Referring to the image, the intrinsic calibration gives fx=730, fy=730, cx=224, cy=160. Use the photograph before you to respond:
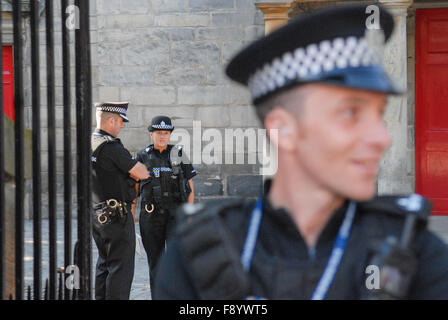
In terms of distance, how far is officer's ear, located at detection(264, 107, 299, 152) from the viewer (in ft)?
4.77

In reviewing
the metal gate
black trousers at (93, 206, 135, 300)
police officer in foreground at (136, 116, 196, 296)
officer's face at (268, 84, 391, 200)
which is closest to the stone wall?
police officer in foreground at (136, 116, 196, 296)

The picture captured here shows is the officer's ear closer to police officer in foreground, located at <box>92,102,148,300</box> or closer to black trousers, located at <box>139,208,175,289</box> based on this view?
police officer in foreground, located at <box>92,102,148,300</box>

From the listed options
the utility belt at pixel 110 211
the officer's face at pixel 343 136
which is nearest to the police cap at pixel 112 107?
the utility belt at pixel 110 211

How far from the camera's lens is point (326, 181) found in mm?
1435

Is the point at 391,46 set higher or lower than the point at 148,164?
higher

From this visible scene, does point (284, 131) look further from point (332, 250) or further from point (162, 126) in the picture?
point (162, 126)

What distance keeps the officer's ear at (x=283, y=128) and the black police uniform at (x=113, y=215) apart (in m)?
4.37

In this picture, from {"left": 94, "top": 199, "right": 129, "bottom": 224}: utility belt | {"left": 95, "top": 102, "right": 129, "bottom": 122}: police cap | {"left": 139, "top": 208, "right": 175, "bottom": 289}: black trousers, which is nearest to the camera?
{"left": 94, "top": 199, "right": 129, "bottom": 224}: utility belt

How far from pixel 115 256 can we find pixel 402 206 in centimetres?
449

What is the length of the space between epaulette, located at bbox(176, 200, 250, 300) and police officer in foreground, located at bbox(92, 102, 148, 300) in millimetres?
4310

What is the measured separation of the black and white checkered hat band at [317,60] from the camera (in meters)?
1.44

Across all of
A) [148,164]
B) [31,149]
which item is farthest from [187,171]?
[31,149]
